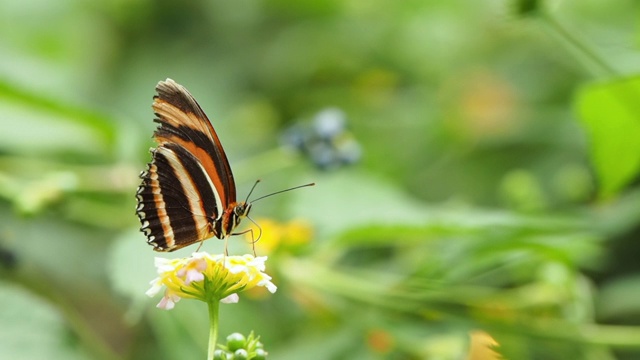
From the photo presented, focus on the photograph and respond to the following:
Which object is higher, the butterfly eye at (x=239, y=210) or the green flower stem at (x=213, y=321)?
the butterfly eye at (x=239, y=210)

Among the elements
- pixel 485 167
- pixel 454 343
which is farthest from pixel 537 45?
pixel 454 343

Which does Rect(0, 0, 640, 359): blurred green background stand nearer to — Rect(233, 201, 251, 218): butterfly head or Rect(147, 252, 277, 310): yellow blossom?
Rect(233, 201, 251, 218): butterfly head

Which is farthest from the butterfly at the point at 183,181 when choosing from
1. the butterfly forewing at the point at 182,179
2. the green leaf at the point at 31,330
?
the green leaf at the point at 31,330

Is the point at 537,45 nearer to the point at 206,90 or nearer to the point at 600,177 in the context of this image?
the point at 206,90

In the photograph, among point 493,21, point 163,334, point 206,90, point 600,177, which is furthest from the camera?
point 493,21

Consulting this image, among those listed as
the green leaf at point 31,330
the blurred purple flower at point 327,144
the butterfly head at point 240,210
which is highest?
the blurred purple flower at point 327,144

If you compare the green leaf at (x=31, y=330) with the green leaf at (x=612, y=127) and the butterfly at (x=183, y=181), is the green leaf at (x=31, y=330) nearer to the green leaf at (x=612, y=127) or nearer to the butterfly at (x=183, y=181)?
the butterfly at (x=183, y=181)
